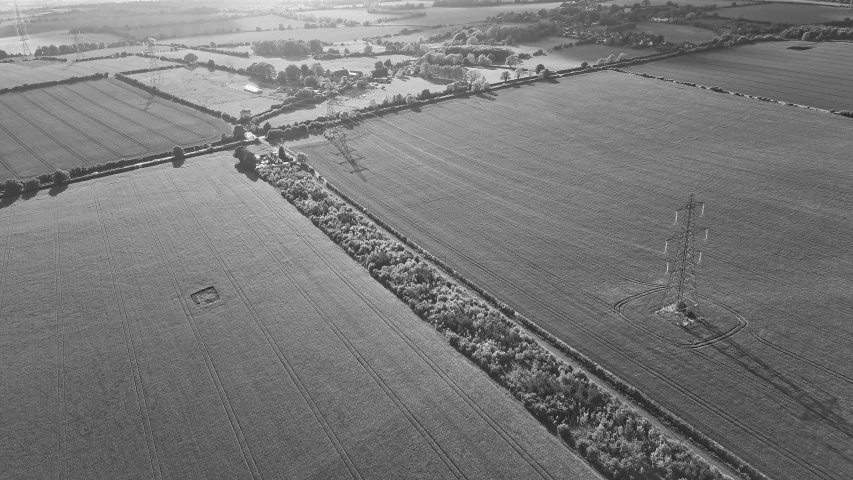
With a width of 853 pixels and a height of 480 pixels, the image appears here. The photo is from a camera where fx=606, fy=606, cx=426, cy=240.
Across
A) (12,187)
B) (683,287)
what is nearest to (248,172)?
(12,187)

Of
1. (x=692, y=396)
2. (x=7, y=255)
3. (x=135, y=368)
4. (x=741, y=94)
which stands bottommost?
(x=692, y=396)

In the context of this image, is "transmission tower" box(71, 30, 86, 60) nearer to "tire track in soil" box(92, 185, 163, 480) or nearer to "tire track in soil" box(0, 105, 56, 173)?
"tire track in soil" box(0, 105, 56, 173)

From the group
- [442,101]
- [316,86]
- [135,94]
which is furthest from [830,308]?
[135,94]

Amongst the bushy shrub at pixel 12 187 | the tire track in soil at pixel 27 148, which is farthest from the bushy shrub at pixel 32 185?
the tire track in soil at pixel 27 148

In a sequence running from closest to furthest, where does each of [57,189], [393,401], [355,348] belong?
[393,401]
[355,348]
[57,189]

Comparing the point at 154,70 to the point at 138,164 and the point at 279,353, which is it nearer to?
the point at 138,164
